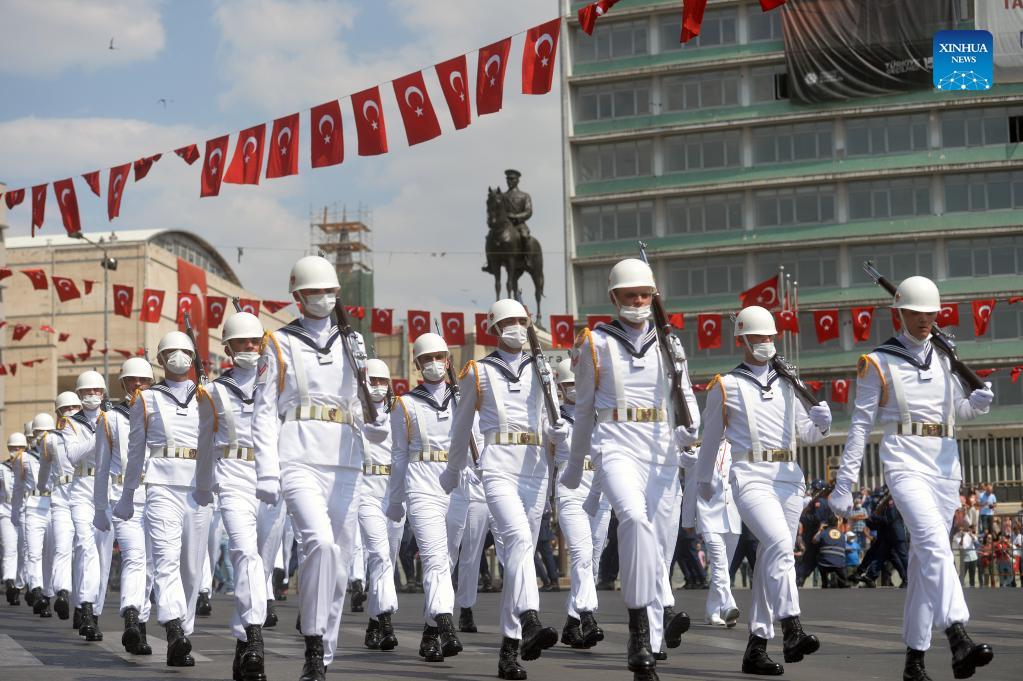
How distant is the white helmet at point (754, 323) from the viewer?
11.8m

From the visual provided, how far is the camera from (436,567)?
12281 millimetres

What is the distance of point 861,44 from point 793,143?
4916 millimetres

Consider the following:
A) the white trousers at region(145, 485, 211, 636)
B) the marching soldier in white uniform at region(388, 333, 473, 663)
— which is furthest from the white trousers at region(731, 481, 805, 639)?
the white trousers at region(145, 485, 211, 636)

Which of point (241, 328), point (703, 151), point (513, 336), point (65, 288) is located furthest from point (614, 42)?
point (513, 336)

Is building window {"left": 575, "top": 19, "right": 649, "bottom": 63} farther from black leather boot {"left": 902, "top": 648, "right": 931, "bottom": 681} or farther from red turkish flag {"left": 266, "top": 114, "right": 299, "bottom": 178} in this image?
black leather boot {"left": 902, "top": 648, "right": 931, "bottom": 681}

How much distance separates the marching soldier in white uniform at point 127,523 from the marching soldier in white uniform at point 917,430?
5606 millimetres

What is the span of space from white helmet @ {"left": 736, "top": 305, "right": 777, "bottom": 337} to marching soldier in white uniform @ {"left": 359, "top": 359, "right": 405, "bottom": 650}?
2700 millimetres

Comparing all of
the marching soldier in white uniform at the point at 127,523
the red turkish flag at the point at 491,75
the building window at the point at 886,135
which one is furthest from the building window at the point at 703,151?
the marching soldier in white uniform at the point at 127,523

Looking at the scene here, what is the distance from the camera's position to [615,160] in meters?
69.9

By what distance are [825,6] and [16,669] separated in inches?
2297

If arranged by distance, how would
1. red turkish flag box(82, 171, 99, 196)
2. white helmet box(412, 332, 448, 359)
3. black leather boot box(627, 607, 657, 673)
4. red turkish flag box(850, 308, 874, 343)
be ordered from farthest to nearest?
red turkish flag box(850, 308, 874, 343)
red turkish flag box(82, 171, 99, 196)
white helmet box(412, 332, 448, 359)
black leather boot box(627, 607, 657, 673)

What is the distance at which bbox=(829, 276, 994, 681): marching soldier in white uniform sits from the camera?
31.7 ft

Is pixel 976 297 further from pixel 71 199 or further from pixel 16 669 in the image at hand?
pixel 16 669

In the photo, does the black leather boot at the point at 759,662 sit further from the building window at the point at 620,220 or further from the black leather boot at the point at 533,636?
the building window at the point at 620,220
